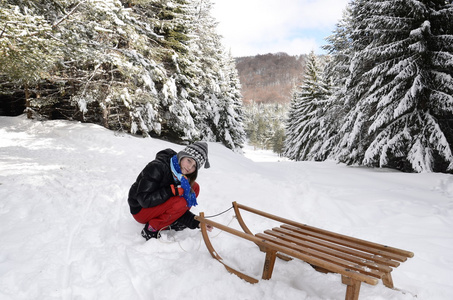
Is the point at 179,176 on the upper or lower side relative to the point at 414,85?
lower

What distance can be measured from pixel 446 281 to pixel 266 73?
654 feet

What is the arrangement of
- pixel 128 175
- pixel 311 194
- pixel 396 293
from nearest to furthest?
pixel 396 293
pixel 311 194
pixel 128 175

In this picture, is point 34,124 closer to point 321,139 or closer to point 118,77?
point 118,77

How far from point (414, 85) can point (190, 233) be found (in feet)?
27.9

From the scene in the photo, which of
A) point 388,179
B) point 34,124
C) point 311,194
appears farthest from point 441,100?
point 34,124

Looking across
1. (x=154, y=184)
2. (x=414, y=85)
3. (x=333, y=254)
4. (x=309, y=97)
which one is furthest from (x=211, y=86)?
(x=333, y=254)

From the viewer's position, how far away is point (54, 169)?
6.68 m

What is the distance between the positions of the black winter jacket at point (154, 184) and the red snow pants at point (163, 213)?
4.7 inches

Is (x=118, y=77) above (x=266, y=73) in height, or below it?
below

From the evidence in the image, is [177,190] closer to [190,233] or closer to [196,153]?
[196,153]

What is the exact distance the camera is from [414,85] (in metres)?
8.00

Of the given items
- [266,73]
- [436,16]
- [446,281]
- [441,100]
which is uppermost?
[266,73]

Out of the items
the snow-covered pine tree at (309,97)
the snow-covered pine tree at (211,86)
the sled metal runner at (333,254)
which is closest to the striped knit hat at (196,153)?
the sled metal runner at (333,254)

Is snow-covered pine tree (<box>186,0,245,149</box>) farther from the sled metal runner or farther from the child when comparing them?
the sled metal runner
